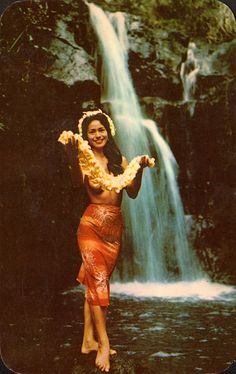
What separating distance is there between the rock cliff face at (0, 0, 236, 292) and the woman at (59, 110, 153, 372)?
9 cm

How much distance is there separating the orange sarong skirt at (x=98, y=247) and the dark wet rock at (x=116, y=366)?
0.37 meters

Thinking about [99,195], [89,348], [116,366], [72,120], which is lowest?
[116,366]

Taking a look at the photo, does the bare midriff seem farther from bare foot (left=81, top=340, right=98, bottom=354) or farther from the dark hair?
bare foot (left=81, top=340, right=98, bottom=354)

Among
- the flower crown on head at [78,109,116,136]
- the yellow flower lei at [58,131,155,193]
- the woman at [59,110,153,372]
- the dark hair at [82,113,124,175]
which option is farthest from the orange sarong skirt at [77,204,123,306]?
the flower crown on head at [78,109,116,136]

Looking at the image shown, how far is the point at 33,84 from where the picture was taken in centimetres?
394

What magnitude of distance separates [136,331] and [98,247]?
638 millimetres

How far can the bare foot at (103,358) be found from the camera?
3797 mm

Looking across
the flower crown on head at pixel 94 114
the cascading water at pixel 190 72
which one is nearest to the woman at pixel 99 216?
the flower crown on head at pixel 94 114

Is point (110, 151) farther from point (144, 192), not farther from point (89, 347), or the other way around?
point (89, 347)

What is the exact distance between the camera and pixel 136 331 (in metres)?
3.91

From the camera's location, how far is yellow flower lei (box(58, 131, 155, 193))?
392 cm

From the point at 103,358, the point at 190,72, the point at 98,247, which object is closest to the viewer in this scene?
the point at 103,358

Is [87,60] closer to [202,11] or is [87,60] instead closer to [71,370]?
[202,11]

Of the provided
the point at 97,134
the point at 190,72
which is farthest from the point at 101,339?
the point at 190,72
